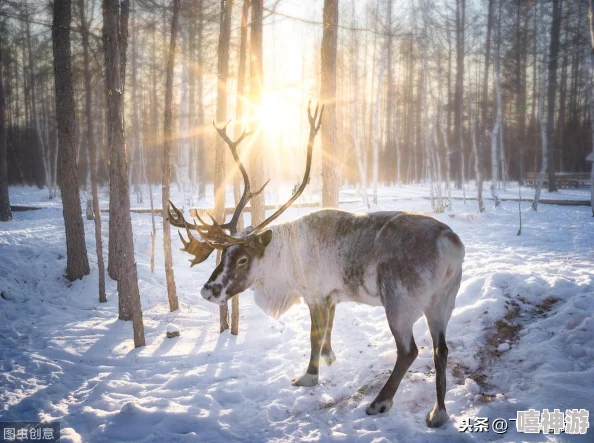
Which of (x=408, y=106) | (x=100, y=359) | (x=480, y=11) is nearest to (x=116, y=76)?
(x=100, y=359)

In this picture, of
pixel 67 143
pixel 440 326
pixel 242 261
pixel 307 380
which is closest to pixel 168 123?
pixel 67 143

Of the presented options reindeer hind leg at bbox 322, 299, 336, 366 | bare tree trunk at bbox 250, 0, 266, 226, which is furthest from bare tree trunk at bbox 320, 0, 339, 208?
reindeer hind leg at bbox 322, 299, 336, 366

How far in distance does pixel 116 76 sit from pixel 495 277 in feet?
19.8

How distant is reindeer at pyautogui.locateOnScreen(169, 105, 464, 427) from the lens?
2.86 m

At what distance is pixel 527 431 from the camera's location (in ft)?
8.14

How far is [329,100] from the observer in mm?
5953

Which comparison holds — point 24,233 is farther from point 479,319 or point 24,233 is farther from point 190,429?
point 479,319

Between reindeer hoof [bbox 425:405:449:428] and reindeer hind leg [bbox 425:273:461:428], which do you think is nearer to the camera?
reindeer hoof [bbox 425:405:449:428]

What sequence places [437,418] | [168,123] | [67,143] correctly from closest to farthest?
[437,418], [168,123], [67,143]

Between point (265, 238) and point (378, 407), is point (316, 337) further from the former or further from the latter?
point (265, 238)

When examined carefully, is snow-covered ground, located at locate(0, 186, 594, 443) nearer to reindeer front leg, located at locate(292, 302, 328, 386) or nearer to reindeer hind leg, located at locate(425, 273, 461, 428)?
reindeer front leg, located at locate(292, 302, 328, 386)

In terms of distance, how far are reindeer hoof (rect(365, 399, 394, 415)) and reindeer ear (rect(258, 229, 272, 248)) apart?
1850mm

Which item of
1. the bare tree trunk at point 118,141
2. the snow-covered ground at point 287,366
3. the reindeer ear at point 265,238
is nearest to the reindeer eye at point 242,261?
the reindeer ear at point 265,238

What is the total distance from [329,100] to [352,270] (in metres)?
3.72
